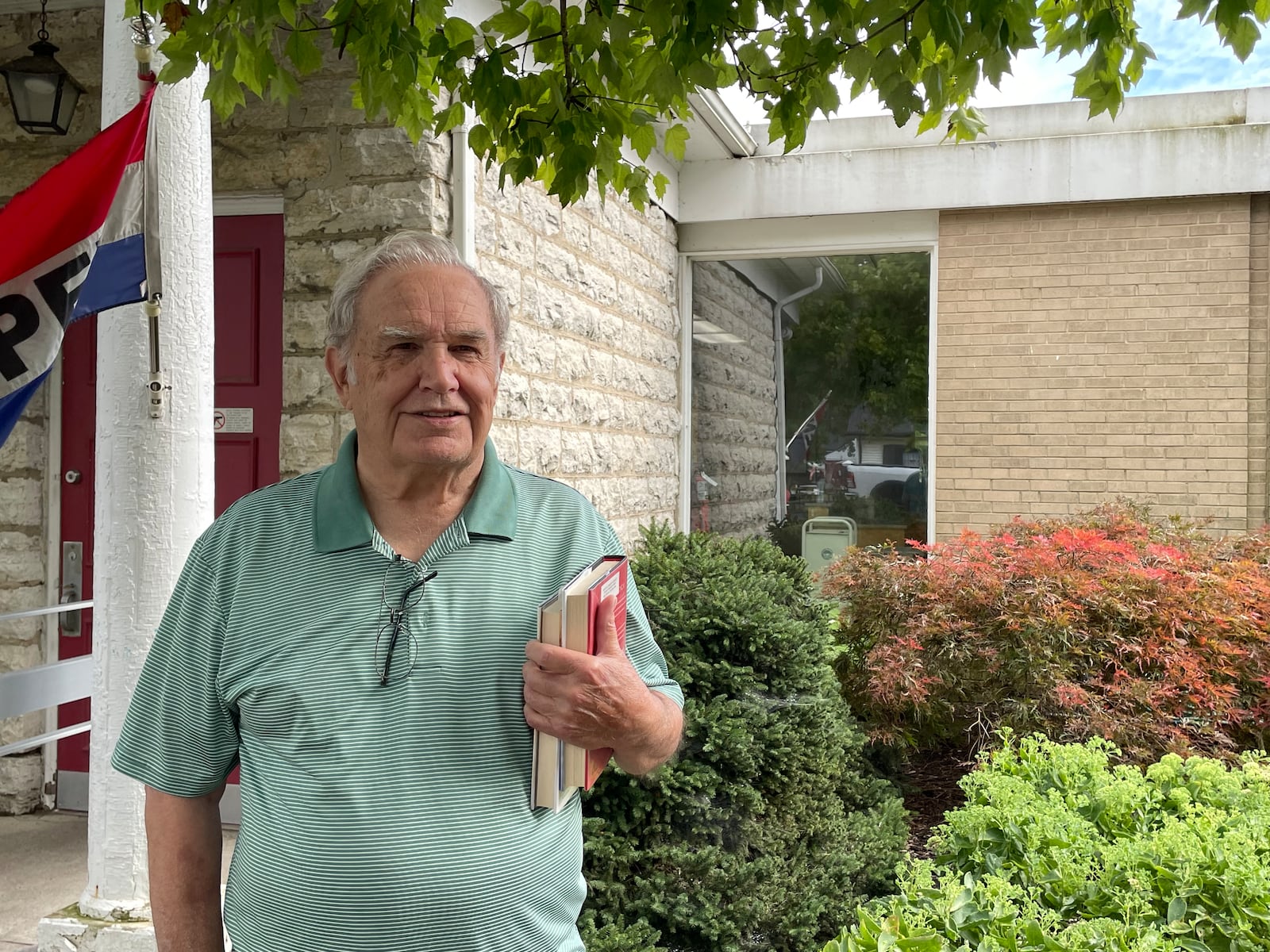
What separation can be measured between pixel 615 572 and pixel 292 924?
0.78 metres

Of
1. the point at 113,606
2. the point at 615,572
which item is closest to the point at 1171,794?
the point at 615,572

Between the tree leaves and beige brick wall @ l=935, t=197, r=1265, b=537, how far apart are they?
16.8ft

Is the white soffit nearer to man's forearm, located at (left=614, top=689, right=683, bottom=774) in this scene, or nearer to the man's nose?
the man's nose

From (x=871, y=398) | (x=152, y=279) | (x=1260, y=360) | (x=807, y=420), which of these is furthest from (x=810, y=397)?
(x=152, y=279)

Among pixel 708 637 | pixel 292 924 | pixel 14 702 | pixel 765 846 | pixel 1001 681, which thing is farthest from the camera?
pixel 1001 681

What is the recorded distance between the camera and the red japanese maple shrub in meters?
5.25

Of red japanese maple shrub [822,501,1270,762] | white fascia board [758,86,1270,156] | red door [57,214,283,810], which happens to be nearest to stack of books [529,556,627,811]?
red door [57,214,283,810]

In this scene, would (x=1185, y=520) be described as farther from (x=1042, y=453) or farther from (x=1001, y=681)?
(x=1001, y=681)

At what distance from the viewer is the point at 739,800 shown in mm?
4102

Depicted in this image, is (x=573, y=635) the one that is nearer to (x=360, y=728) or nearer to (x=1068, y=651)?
(x=360, y=728)

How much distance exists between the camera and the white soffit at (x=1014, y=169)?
26.3ft

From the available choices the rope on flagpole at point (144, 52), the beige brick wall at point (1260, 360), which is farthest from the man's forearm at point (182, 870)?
the beige brick wall at point (1260, 360)

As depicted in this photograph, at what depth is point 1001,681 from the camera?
5531 millimetres

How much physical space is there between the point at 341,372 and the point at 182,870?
2.99ft
